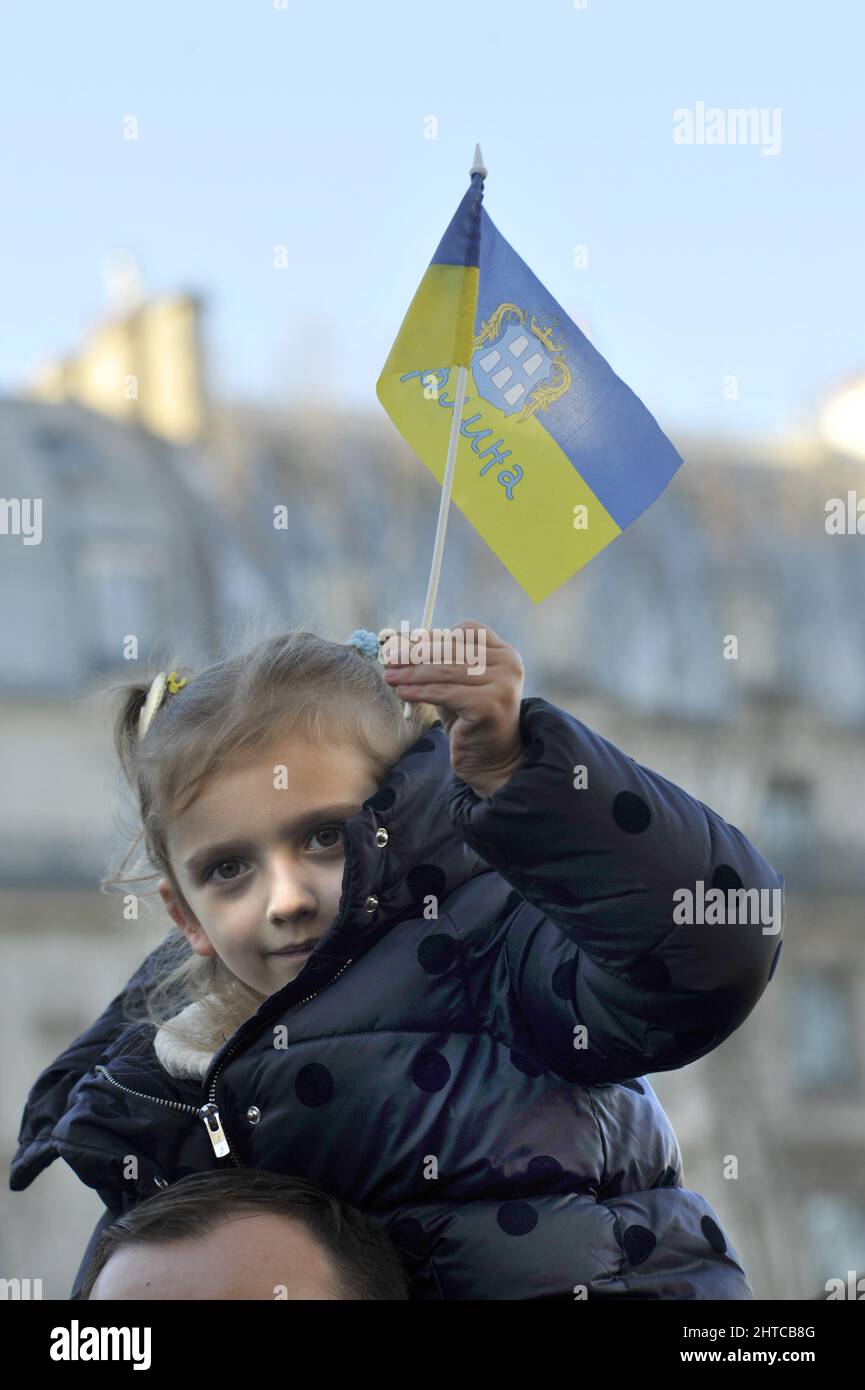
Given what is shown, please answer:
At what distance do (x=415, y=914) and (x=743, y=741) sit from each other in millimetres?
30335

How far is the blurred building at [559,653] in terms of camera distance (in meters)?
27.3

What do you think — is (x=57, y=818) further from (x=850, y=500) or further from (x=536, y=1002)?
(x=536, y=1002)

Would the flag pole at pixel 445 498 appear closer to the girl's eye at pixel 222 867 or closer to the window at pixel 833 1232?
the girl's eye at pixel 222 867

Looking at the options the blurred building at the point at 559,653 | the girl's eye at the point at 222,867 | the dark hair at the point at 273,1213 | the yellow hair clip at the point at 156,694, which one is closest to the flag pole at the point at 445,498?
the girl's eye at the point at 222,867

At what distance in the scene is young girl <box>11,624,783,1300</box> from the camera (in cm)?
203

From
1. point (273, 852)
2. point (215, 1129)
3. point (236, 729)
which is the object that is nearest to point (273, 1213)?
point (215, 1129)

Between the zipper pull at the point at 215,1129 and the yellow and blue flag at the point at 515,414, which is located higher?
the yellow and blue flag at the point at 515,414

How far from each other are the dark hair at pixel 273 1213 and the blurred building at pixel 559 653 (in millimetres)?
23310

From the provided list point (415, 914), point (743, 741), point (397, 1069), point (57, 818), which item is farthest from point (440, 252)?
point (743, 741)

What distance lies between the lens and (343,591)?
100 ft

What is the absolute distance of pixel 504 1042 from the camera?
7.22ft

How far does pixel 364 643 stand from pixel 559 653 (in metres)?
29.1

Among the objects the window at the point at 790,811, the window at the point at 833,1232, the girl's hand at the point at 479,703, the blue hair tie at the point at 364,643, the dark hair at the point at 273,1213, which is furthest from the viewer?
the window at the point at 790,811
